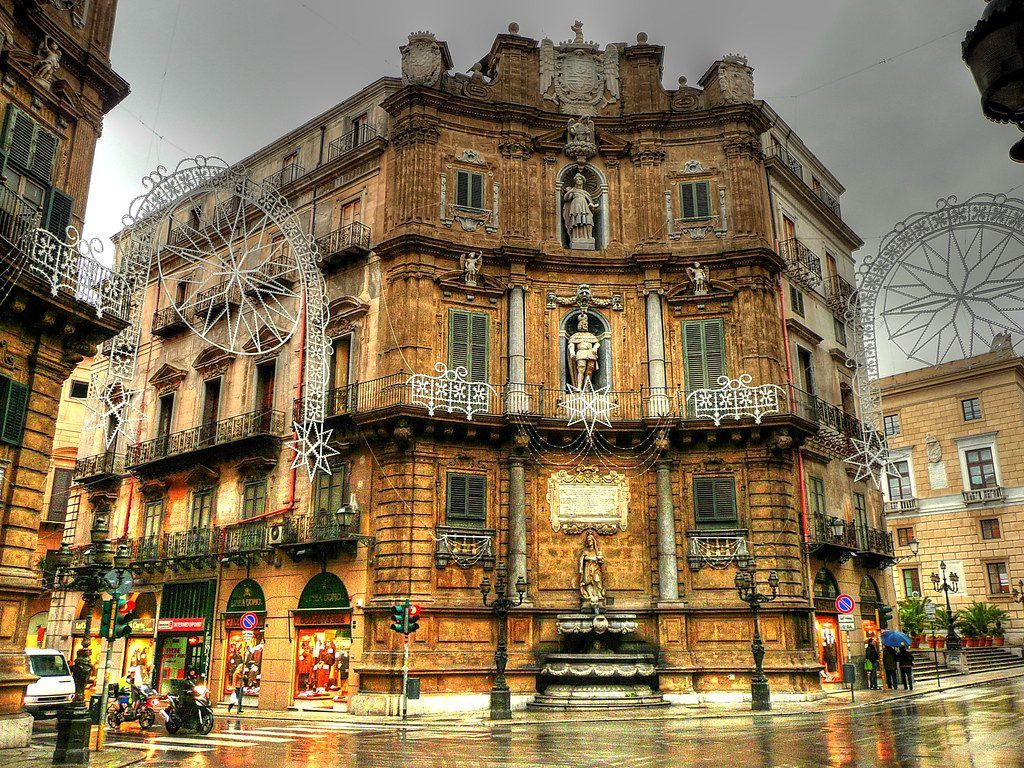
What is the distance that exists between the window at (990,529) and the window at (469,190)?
33132mm

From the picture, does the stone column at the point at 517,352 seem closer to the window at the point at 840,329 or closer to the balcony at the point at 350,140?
the balcony at the point at 350,140

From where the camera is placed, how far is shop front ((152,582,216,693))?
29.0 meters

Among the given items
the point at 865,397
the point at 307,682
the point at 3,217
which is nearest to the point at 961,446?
the point at 865,397

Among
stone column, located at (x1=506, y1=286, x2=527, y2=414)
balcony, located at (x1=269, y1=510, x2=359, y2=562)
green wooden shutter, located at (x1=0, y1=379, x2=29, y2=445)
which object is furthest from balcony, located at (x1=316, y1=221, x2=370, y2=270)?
green wooden shutter, located at (x1=0, y1=379, x2=29, y2=445)

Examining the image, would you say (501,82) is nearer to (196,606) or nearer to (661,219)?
(661,219)

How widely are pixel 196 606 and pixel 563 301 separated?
16.4 metres

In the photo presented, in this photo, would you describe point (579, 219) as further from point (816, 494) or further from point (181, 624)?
point (181, 624)

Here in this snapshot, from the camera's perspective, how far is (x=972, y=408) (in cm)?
4634

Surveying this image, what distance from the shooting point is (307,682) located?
83.5 ft

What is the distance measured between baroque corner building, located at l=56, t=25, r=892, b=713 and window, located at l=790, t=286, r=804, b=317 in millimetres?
181

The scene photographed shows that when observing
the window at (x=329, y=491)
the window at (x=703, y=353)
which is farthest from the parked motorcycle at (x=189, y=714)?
the window at (x=703, y=353)

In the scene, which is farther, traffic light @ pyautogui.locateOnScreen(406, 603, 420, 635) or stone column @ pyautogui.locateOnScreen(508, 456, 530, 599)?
stone column @ pyautogui.locateOnScreen(508, 456, 530, 599)

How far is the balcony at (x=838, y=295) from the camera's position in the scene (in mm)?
32719

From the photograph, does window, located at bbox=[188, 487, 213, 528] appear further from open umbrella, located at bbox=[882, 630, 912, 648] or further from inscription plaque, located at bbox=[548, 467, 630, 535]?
open umbrella, located at bbox=[882, 630, 912, 648]
